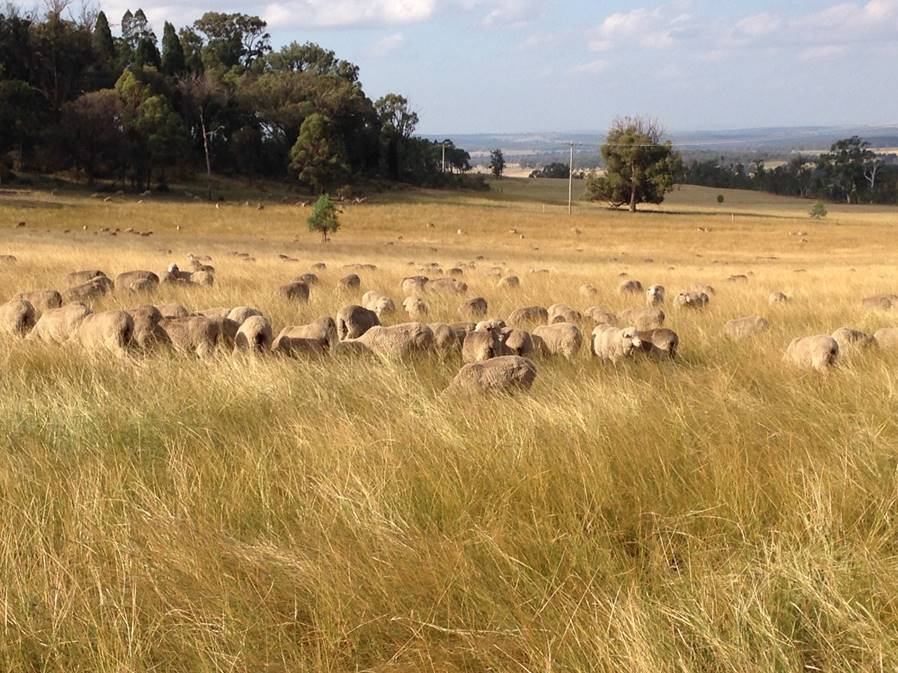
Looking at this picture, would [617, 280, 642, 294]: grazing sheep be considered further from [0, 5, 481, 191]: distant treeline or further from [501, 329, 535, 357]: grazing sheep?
[0, 5, 481, 191]: distant treeline

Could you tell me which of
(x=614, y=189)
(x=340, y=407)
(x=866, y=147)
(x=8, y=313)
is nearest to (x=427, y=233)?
(x=614, y=189)

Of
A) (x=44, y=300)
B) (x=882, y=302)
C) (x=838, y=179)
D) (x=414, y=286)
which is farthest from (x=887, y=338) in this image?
(x=838, y=179)

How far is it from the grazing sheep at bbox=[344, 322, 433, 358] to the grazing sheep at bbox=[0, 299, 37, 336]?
166 inches

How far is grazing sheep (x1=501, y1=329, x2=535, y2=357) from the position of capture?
7805mm

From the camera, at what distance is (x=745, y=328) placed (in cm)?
991

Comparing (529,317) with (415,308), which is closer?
(529,317)

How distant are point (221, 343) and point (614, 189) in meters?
76.0

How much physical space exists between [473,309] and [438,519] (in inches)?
347

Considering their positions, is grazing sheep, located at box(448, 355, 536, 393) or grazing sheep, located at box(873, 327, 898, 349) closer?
grazing sheep, located at box(448, 355, 536, 393)

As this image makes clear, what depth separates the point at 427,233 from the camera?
53688 millimetres

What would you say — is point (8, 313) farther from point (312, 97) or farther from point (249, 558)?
point (312, 97)

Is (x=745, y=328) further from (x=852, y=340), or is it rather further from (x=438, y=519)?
(x=438, y=519)

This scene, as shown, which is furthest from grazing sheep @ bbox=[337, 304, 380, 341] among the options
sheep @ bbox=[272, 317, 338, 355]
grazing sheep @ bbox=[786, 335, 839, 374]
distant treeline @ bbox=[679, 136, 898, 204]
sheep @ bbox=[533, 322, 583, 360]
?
distant treeline @ bbox=[679, 136, 898, 204]

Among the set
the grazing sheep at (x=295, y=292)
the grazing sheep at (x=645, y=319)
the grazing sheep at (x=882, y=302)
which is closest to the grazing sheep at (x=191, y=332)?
the grazing sheep at (x=295, y=292)
